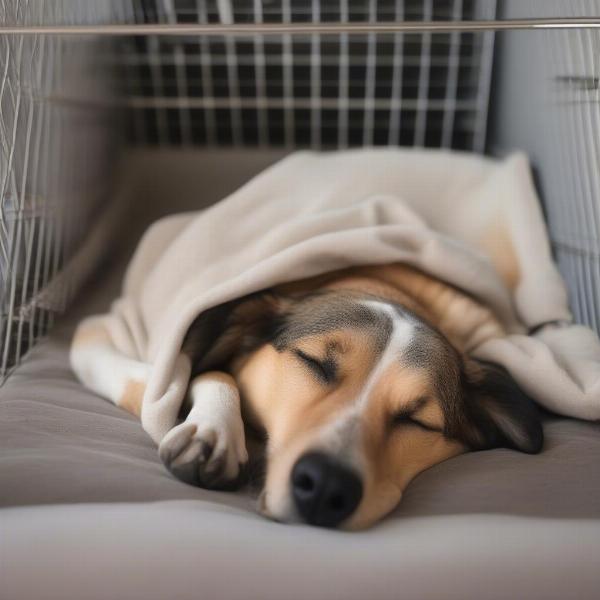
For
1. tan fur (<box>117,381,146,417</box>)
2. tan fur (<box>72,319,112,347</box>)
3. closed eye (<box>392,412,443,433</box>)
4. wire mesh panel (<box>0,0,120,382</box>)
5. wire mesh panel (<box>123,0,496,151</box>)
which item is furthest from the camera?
wire mesh panel (<box>123,0,496,151</box>)

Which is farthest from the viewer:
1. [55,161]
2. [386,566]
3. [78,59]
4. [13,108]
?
[78,59]

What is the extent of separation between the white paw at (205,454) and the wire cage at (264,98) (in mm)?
503

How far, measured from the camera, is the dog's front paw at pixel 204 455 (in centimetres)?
106

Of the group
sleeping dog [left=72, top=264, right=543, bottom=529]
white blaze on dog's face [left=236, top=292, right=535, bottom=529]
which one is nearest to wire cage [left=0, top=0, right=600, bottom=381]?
sleeping dog [left=72, top=264, right=543, bottom=529]

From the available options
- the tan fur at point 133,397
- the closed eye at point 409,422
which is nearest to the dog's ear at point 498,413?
the closed eye at point 409,422

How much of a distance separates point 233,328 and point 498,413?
0.51 m

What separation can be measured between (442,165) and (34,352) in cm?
113

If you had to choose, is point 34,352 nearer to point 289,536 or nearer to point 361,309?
point 361,309

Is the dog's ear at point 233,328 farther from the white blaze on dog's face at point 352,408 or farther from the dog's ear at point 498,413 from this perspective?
the dog's ear at point 498,413

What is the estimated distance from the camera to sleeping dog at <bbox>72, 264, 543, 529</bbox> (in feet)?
3.23

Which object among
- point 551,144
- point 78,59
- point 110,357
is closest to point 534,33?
point 551,144

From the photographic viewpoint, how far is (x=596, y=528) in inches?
36.9

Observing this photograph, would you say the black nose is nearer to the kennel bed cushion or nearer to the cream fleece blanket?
the kennel bed cushion

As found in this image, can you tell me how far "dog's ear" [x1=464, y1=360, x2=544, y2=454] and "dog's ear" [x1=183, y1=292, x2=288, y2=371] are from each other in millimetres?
390
